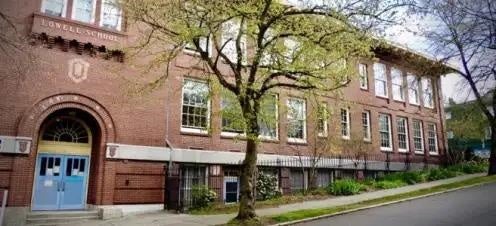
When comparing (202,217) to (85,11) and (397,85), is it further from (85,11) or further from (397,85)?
(397,85)

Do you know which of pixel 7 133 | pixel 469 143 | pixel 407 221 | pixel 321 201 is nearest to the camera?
pixel 407 221

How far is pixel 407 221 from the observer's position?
12.2m

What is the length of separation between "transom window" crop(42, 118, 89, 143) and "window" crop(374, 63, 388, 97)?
19.2 meters

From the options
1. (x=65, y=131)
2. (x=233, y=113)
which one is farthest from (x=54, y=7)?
(x=233, y=113)

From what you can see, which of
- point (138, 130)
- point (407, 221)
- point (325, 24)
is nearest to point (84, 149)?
point (138, 130)

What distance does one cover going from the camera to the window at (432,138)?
1238 inches

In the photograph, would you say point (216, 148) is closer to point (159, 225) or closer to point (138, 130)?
point (138, 130)

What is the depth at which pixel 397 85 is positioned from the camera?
3036 centimetres

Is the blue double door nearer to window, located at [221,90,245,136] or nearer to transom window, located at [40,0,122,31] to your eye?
transom window, located at [40,0,122,31]

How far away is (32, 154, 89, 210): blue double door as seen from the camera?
15.9m

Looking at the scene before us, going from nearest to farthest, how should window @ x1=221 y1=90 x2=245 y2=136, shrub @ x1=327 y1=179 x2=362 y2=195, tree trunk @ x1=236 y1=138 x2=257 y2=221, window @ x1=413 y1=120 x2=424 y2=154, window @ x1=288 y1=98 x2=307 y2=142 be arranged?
window @ x1=221 y1=90 x2=245 y2=136 < tree trunk @ x1=236 y1=138 x2=257 y2=221 < shrub @ x1=327 y1=179 x2=362 y2=195 < window @ x1=288 y1=98 x2=307 y2=142 < window @ x1=413 y1=120 x2=424 y2=154

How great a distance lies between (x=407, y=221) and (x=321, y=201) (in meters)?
5.64

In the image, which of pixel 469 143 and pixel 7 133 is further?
pixel 469 143

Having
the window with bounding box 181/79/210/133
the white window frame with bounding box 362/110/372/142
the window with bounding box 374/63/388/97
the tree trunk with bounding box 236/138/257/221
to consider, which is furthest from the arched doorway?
the window with bounding box 374/63/388/97
